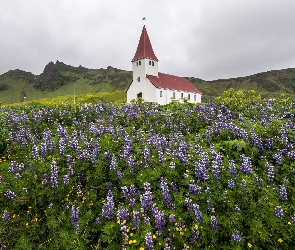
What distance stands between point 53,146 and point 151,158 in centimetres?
281

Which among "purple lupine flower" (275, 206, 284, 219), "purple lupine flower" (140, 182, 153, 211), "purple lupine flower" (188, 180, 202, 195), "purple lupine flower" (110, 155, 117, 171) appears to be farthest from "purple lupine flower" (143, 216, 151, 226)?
"purple lupine flower" (275, 206, 284, 219)

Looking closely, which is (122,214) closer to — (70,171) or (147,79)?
(70,171)

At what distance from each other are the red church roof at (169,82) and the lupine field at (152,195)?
51517mm

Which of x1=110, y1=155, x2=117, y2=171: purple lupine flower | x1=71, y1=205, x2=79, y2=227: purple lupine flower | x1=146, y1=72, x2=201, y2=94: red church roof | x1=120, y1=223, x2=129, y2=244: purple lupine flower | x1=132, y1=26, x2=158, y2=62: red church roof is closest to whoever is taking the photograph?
x1=120, y1=223, x2=129, y2=244: purple lupine flower

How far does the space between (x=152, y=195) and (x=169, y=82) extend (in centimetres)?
6129

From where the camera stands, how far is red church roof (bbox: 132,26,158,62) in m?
59.8

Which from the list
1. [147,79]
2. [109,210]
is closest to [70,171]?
[109,210]

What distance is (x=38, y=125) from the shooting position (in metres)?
10.0

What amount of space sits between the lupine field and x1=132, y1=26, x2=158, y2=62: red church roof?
5469cm

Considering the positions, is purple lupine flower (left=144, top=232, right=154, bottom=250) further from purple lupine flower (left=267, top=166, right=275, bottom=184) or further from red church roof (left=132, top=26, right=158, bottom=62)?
red church roof (left=132, top=26, right=158, bottom=62)

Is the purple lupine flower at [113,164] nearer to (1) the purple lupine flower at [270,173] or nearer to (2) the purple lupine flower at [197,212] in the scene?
(2) the purple lupine flower at [197,212]

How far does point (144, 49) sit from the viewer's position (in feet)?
197

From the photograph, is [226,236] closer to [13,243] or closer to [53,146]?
[13,243]

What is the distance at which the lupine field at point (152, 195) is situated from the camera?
14.7ft
